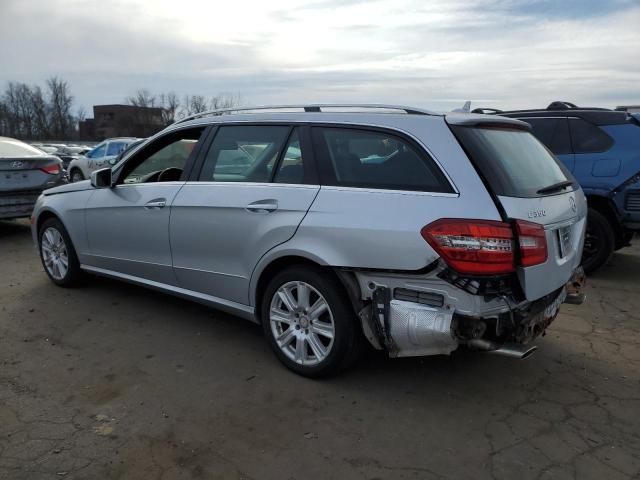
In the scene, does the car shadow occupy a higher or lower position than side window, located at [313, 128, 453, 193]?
lower

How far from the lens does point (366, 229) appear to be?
3.15 metres

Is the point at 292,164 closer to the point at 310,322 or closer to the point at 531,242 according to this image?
the point at 310,322

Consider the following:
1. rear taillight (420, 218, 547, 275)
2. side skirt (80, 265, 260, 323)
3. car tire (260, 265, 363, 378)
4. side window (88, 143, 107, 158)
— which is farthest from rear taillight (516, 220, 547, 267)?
side window (88, 143, 107, 158)

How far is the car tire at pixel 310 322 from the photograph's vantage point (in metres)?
3.37

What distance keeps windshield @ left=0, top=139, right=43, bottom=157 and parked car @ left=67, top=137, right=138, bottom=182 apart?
25.4 feet

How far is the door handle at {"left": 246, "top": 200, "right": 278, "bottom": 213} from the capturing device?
3623 millimetres

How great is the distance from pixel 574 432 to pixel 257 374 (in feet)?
6.42

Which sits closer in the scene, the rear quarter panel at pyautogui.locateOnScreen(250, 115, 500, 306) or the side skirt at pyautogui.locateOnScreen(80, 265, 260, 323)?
the rear quarter panel at pyautogui.locateOnScreen(250, 115, 500, 306)

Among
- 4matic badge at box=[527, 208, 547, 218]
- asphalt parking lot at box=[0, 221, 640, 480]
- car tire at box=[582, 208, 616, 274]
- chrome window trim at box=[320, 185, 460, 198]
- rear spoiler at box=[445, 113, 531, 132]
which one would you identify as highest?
rear spoiler at box=[445, 113, 531, 132]

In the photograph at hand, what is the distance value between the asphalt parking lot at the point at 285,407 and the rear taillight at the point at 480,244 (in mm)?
924

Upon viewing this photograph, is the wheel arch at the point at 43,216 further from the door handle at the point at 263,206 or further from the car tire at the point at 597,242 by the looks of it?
the car tire at the point at 597,242

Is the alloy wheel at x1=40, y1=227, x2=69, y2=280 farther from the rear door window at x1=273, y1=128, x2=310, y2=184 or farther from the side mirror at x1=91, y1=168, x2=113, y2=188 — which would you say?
the rear door window at x1=273, y1=128, x2=310, y2=184

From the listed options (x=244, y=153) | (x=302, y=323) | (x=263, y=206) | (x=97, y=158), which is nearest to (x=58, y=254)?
(x=244, y=153)

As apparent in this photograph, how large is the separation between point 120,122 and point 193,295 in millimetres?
89415
